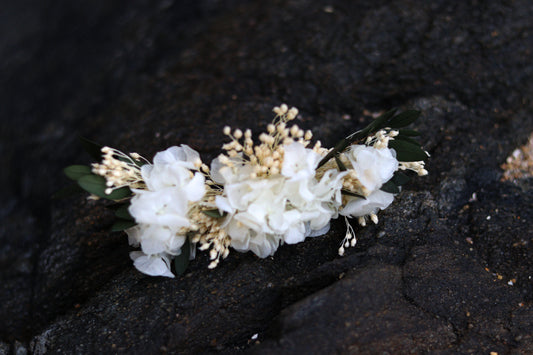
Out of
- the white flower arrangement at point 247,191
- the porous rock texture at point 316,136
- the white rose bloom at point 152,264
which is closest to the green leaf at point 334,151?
the white flower arrangement at point 247,191

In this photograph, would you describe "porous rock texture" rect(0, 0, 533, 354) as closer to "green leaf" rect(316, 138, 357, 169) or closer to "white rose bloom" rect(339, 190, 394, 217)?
"white rose bloom" rect(339, 190, 394, 217)

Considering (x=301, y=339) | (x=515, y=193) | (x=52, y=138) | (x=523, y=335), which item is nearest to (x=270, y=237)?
(x=301, y=339)

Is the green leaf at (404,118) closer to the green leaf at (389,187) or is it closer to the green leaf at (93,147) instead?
the green leaf at (389,187)

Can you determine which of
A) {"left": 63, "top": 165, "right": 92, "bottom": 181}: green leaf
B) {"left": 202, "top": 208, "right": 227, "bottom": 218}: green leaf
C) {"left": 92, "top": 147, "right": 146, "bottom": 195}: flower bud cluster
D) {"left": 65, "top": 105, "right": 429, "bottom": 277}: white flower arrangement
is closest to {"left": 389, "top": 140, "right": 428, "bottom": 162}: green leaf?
{"left": 65, "top": 105, "right": 429, "bottom": 277}: white flower arrangement

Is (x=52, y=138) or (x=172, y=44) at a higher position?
(x=172, y=44)

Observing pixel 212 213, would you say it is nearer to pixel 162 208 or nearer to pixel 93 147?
pixel 162 208

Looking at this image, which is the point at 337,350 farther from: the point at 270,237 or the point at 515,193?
the point at 515,193
